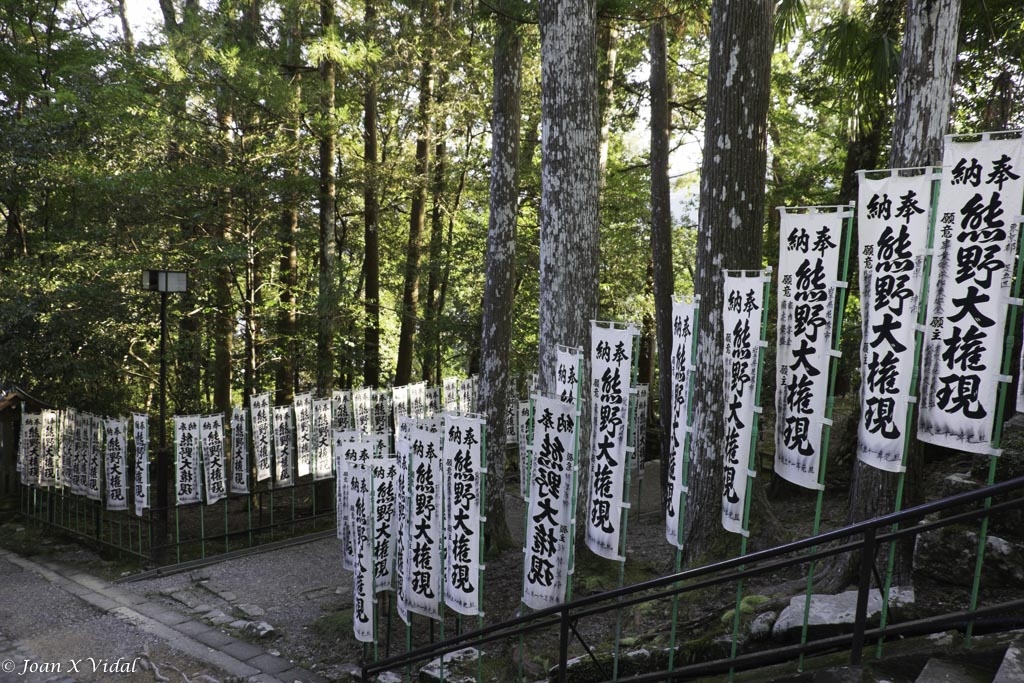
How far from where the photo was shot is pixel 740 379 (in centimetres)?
468

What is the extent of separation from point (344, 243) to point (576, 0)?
11505 millimetres

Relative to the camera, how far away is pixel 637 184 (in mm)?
16156

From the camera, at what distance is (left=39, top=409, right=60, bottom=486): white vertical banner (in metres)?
12.1

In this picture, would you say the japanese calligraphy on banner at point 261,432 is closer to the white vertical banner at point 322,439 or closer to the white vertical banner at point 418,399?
the white vertical banner at point 322,439

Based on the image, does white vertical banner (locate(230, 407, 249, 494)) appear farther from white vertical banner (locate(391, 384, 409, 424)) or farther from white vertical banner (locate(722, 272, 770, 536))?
white vertical banner (locate(722, 272, 770, 536))

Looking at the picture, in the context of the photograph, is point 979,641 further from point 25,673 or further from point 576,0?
point 25,673

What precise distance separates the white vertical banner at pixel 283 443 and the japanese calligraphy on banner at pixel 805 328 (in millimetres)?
8793

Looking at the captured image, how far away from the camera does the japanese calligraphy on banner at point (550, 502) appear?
17.6 feet

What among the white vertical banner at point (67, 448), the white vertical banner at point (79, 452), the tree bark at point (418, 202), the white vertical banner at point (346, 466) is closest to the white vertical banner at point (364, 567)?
the white vertical banner at point (346, 466)

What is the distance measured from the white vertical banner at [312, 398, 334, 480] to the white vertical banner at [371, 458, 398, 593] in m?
5.40

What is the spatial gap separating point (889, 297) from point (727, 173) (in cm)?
249

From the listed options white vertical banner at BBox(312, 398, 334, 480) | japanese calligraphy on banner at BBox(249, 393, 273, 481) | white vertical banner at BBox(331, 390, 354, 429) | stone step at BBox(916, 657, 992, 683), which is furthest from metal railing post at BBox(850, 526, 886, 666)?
white vertical banner at BBox(331, 390, 354, 429)

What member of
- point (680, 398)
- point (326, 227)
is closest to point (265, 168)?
point (326, 227)

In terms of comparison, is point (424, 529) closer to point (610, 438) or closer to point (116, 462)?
point (610, 438)
